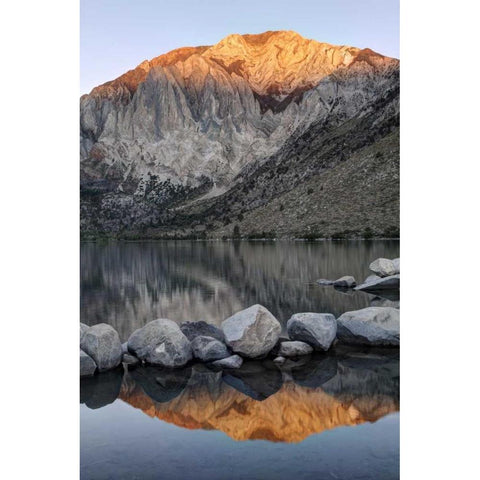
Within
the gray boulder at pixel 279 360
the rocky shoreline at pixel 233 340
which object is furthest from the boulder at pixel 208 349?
the gray boulder at pixel 279 360

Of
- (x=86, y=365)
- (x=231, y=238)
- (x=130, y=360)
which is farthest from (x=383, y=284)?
(x=231, y=238)

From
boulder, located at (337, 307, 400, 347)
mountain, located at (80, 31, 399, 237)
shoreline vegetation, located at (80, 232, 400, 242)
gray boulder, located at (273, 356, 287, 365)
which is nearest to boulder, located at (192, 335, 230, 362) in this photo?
gray boulder, located at (273, 356, 287, 365)

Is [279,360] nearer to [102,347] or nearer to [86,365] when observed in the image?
[102,347]

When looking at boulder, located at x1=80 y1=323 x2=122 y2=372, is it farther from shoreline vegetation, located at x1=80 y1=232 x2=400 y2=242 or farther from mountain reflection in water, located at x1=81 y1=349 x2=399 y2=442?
shoreline vegetation, located at x1=80 y1=232 x2=400 y2=242

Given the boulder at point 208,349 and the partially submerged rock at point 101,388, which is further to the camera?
the boulder at point 208,349

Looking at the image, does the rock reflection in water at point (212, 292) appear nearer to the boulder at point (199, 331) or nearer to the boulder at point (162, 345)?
the boulder at point (199, 331)

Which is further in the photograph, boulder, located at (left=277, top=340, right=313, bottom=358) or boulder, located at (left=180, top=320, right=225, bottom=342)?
boulder, located at (left=180, top=320, right=225, bottom=342)
